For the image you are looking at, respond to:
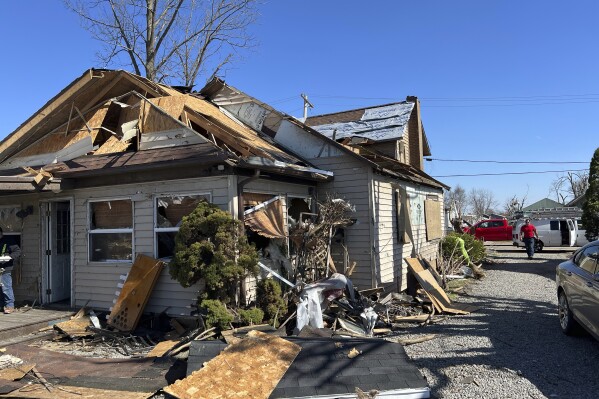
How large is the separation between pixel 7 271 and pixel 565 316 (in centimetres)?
1005

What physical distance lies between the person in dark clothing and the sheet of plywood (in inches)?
97.5

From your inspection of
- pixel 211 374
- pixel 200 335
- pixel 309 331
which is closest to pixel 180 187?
pixel 200 335

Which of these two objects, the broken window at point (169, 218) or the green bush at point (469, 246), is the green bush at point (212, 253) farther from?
the green bush at point (469, 246)

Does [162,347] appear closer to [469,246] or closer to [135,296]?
[135,296]

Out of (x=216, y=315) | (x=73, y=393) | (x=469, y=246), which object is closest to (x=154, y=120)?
(x=216, y=315)

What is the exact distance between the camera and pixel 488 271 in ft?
51.4

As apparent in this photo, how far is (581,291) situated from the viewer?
6.07 m

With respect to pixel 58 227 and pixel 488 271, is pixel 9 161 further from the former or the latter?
pixel 488 271

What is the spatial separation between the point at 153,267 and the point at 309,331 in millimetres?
3045

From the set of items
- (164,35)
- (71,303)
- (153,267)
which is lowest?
(71,303)

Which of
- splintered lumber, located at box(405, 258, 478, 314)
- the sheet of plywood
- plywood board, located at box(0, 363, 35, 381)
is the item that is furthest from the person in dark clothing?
splintered lumber, located at box(405, 258, 478, 314)

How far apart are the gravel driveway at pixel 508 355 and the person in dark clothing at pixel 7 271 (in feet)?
25.4

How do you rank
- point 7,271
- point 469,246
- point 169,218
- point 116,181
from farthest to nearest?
point 469,246
point 7,271
point 116,181
point 169,218

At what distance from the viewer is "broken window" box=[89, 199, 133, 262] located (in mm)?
8555
